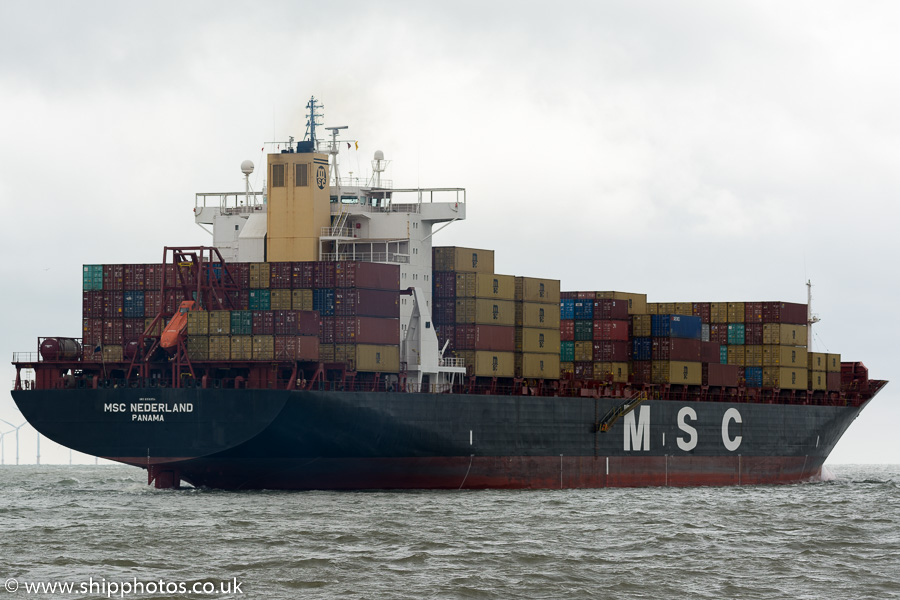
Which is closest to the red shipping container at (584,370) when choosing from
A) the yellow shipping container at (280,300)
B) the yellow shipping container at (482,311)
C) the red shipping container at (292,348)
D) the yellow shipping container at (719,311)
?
the yellow shipping container at (482,311)

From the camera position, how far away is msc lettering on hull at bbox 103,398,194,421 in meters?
54.9

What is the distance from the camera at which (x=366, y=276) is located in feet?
190

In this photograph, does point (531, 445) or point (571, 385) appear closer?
point (531, 445)

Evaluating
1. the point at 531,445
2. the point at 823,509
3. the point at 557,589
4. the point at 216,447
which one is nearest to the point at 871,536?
the point at 823,509

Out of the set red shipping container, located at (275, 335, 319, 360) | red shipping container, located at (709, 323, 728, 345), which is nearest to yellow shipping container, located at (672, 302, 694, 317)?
red shipping container, located at (709, 323, 728, 345)

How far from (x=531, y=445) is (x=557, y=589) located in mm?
30116

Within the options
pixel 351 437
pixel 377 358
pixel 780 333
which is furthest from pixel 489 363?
pixel 780 333

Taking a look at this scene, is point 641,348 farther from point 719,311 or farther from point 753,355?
point 753,355

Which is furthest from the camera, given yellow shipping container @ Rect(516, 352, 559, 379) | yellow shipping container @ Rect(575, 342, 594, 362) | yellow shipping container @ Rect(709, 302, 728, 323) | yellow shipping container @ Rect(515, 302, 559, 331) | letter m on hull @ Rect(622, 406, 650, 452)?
yellow shipping container @ Rect(709, 302, 728, 323)

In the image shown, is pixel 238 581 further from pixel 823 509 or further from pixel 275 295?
pixel 823 509

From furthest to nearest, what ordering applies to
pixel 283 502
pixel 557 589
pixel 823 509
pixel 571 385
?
pixel 571 385, pixel 823 509, pixel 283 502, pixel 557 589

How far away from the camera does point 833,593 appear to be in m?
33.7

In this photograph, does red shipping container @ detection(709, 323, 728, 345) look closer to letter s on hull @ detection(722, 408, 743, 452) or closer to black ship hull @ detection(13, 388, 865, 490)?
letter s on hull @ detection(722, 408, 743, 452)

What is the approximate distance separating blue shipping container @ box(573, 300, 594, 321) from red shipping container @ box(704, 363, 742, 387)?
709 centimetres
